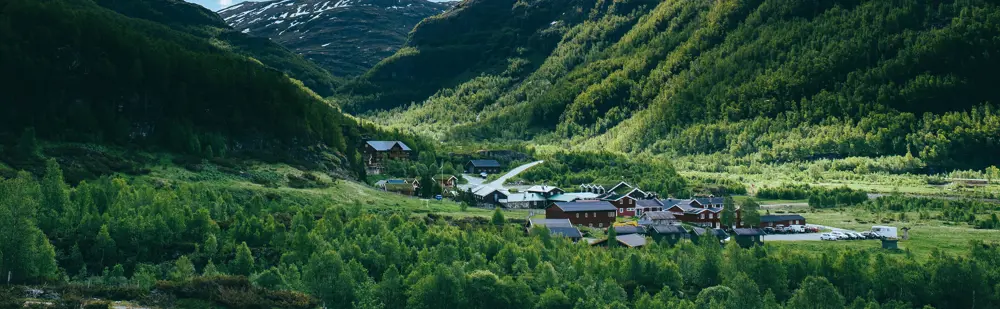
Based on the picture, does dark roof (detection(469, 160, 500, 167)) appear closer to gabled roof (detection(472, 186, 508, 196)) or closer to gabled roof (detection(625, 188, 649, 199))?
gabled roof (detection(472, 186, 508, 196))

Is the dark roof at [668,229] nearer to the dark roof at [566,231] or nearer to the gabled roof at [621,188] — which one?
the dark roof at [566,231]

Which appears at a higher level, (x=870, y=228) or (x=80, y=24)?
(x=80, y=24)

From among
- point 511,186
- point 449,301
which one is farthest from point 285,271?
point 511,186

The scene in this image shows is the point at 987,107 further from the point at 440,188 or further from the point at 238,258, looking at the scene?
the point at 238,258

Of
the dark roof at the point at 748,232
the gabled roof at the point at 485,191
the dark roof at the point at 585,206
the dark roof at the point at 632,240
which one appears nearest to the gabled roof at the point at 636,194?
the dark roof at the point at 585,206

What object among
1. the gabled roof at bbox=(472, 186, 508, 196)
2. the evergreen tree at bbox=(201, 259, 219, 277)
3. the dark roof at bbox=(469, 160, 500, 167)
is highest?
the dark roof at bbox=(469, 160, 500, 167)

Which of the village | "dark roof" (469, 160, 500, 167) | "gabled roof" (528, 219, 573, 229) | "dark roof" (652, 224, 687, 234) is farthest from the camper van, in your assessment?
"dark roof" (469, 160, 500, 167)

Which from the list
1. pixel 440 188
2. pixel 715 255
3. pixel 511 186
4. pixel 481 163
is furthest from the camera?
pixel 481 163
